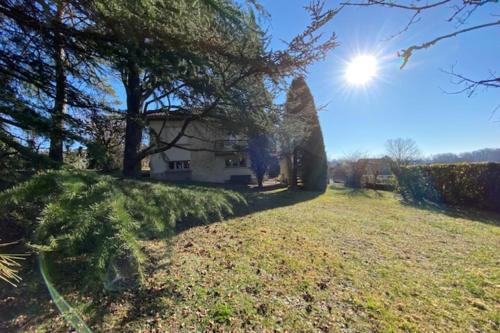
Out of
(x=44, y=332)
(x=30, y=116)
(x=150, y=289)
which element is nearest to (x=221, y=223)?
(x=150, y=289)

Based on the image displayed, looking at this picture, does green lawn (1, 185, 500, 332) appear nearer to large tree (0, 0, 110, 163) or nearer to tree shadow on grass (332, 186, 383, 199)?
large tree (0, 0, 110, 163)

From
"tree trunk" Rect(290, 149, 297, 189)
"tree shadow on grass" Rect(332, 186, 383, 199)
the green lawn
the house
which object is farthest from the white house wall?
the green lawn

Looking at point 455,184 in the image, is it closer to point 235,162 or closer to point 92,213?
point 235,162

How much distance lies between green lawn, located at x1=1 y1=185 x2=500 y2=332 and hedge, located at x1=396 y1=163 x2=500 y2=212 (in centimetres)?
597

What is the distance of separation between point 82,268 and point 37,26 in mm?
3786

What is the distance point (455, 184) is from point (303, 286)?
40.4 ft

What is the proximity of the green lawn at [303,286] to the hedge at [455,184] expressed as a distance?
235 inches

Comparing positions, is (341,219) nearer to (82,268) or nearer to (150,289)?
(150,289)

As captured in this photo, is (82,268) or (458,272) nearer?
(82,268)

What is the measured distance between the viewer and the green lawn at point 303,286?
111 inches

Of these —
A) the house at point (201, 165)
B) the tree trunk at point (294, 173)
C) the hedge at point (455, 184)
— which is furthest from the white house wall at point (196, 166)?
the hedge at point (455, 184)

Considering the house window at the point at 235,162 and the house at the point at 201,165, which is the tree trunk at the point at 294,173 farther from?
the house window at the point at 235,162

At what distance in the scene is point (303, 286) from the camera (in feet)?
11.7

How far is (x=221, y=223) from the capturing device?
22.9 feet
